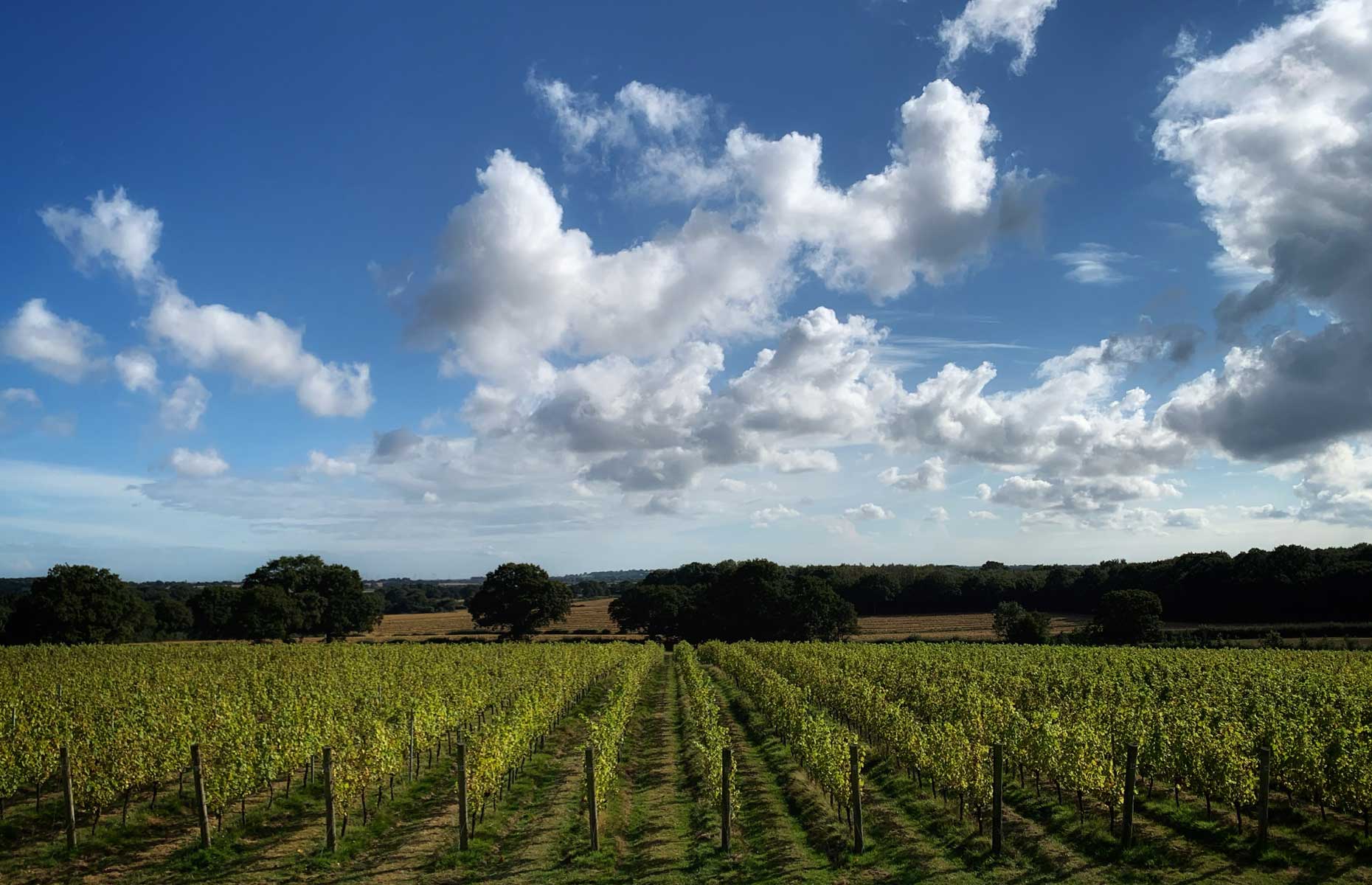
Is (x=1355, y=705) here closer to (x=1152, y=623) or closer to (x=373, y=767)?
(x=373, y=767)

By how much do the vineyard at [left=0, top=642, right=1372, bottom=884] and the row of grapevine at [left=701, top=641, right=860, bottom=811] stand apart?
11 centimetres

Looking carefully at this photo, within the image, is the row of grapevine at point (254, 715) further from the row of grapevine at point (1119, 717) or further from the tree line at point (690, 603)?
the tree line at point (690, 603)

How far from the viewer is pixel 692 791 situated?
53.4ft

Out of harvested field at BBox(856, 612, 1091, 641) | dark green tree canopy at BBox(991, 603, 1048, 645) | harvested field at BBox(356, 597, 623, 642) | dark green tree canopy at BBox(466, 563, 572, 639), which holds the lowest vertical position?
harvested field at BBox(856, 612, 1091, 641)

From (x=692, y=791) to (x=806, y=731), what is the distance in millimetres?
2858

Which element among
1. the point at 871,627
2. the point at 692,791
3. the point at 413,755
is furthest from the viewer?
the point at 871,627

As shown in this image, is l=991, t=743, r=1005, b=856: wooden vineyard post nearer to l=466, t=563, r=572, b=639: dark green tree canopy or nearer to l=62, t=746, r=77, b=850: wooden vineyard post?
l=62, t=746, r=77, b=850: wooden vineyard post

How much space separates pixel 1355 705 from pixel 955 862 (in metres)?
13.4

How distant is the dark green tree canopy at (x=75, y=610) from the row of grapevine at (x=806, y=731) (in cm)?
4973

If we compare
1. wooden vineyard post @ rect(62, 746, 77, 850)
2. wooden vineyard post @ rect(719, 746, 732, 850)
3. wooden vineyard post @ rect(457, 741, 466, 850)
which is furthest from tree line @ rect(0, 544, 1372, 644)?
wooden vineyard post @ rect(457, 741, 466, 850)

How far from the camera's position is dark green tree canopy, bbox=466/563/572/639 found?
69.4m

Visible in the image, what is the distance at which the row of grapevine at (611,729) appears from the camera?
1395 cm

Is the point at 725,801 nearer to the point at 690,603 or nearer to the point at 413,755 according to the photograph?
the point at 413,755

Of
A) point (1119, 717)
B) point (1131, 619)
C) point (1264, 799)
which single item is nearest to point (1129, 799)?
point (1264, 799)
